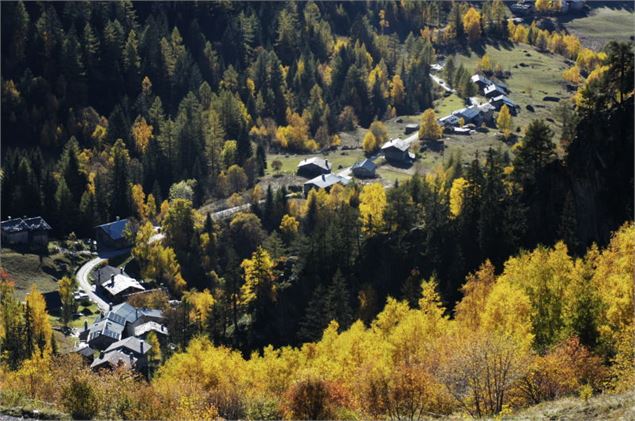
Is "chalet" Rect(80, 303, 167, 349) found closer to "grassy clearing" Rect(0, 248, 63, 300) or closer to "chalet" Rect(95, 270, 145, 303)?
"chalet" Rect(95, 270, 145, 303)

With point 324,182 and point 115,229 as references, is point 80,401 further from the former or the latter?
point 324,182

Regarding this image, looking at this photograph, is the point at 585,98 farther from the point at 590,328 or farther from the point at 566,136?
the point at 590,328

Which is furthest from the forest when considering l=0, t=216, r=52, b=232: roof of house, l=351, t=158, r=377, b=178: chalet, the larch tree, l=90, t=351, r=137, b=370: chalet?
l=351, t=158, r=377, b=178: chalet

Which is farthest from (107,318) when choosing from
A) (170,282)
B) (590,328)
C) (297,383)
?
(590,328)

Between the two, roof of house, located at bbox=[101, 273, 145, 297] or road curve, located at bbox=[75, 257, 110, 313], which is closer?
road curve, located at bbox=[75, 257, 110, 313]

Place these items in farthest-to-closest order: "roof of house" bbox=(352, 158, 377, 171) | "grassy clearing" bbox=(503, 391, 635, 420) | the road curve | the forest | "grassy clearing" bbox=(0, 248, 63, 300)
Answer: "roof of house" bbox=(352, 158, 377, 171) < "grassy clearing" bbox=(0, 248, 63, 300) < the road curve < the forest < "grassy clearing" bbox=(503, 391, 635, 420)

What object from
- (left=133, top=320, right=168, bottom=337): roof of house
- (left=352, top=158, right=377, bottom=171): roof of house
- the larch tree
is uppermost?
the larch tree

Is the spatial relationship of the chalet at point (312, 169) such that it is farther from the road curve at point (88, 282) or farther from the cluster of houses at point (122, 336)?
the cluster of houses at point (122, 336)

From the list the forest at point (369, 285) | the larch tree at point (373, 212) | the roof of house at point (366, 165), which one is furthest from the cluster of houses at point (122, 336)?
the roof of house at point (366, 165)
